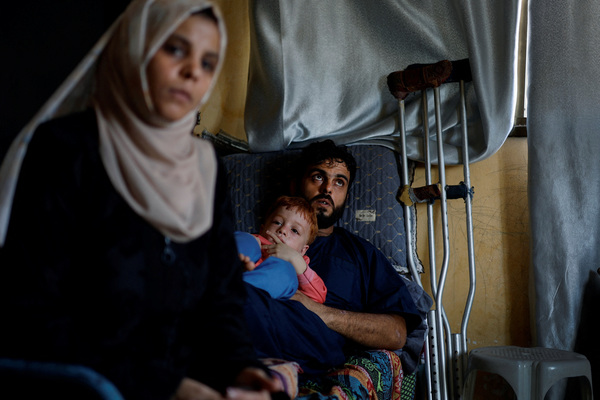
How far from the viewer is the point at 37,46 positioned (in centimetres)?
251

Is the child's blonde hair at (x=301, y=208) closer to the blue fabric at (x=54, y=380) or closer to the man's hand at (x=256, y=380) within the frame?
the man's hand at (x=256, y=380)

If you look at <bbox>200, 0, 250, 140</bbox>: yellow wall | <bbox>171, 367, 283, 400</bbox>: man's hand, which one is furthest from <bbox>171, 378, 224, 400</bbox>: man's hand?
<bbox>200, 0, 250, 140</bbox>: yellow wall

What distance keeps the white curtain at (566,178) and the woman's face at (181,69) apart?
6.00 feet

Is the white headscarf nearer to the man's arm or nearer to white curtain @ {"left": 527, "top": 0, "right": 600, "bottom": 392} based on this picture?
the man's arm

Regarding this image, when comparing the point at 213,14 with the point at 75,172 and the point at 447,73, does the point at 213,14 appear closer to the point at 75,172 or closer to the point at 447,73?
the point at 75,172

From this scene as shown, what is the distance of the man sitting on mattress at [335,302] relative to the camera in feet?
4.94

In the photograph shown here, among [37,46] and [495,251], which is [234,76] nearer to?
[37,46]

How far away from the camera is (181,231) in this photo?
82cm

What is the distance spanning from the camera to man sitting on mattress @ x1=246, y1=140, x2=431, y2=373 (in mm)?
1505

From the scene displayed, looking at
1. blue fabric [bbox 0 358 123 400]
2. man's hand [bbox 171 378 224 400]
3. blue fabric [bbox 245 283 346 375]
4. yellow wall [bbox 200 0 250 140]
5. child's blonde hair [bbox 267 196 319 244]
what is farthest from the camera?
yellow wall [bbox 200 0 250 140]

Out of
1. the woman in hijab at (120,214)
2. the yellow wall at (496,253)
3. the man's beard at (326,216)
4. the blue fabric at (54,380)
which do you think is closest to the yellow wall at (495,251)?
the yellow wall at (496,253)

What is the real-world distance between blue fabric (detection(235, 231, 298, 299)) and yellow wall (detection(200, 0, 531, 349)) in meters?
1.12

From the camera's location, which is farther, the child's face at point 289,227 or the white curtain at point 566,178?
the white curtain at point 566,178

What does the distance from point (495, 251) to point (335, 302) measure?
2.89ft
